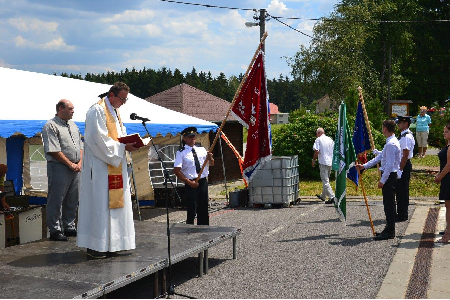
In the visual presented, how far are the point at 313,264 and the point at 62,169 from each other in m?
3.70

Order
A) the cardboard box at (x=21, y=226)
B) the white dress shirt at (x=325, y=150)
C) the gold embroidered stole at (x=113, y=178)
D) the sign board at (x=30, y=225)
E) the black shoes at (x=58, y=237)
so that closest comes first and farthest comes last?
the gold embroidered stole at (x=113, y=178), the black shoes at (x=58, y=237), the cardboard box at (x=21, y=226), the sign board at (x=30, y=225), the white dress shirt at (x=325, y=150)

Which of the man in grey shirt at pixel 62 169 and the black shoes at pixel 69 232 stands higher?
the man in grey shirt at pixel 62 169

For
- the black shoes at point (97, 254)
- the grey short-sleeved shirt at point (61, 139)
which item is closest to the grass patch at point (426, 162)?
the grey short-sleeved shirt at point (61, 139)

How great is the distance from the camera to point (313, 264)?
7555 millimetres

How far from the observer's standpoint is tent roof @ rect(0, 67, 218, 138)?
941 cm

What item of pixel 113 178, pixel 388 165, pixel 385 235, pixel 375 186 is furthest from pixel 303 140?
pixel 113 178

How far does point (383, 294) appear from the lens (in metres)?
6.15

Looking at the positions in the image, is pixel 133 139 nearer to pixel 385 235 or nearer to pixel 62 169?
pixel 62 169

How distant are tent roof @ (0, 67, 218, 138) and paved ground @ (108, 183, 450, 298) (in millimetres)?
2541

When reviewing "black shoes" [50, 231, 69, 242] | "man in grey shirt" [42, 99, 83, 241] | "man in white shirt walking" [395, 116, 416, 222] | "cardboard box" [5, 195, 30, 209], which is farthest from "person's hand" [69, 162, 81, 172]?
"man in white shirt walking" [395, 116, 416, 222]

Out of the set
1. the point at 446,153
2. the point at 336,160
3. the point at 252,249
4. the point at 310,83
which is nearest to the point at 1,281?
the point at 252,249

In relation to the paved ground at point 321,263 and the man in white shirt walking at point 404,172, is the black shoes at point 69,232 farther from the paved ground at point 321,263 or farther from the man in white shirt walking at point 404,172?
the man in white shirt walking at point 404,172

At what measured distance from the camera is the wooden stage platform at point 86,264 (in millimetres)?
5105

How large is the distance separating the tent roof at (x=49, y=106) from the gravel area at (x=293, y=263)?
8.17 feet
